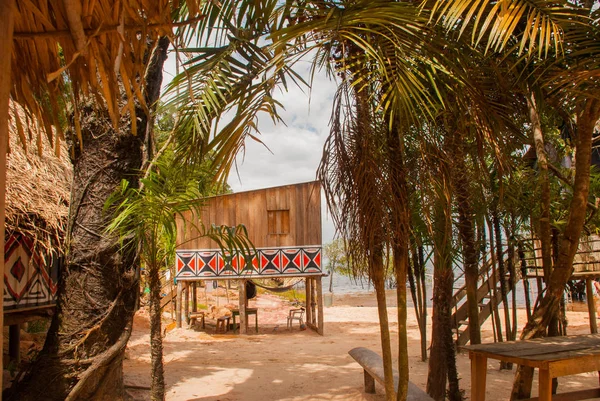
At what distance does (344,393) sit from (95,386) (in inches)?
112

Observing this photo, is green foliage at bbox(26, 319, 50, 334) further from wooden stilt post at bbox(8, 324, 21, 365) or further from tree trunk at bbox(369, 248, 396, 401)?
tree trunk at bbox(369, 248, 396, 401)

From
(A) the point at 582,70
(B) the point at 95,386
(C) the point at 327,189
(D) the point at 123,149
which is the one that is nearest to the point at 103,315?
(B) the point at 95,386

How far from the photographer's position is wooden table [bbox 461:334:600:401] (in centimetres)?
313

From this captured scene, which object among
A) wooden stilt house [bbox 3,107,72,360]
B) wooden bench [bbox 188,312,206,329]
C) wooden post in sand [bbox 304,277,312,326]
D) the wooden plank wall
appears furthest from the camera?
wooden post in sand [bbox 304,277,312,326]

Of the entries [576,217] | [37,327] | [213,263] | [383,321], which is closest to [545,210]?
[576,217]

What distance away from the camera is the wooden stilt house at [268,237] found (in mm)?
13438

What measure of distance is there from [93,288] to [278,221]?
9272 millimetres

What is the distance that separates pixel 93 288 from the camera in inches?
Answer: 177

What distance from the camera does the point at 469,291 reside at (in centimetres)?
494

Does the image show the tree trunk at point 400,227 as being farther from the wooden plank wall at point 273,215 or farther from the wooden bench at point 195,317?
the wooden bench at point 195,317

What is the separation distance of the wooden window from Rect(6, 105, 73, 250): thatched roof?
24.8 ft

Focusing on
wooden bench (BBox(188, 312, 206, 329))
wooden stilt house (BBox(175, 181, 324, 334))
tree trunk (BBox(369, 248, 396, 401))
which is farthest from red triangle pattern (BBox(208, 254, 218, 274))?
tree trunk (BBox(369, 248, 396, 401))

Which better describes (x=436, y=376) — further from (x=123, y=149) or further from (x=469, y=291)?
(x=123, y=149)

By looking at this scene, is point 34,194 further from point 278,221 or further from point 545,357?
point 278,221
